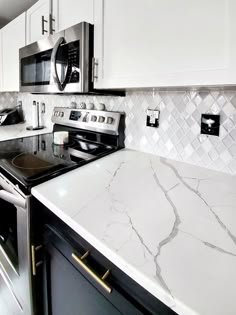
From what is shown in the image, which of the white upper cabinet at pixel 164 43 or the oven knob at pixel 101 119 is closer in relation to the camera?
the white upper cabinet at pixel 164 43

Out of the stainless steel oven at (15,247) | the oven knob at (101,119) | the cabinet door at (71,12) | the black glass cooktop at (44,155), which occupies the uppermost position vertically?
the cabinet door at (71,12)

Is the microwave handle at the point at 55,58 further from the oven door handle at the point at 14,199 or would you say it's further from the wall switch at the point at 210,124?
the wall switch at the point at 210,124

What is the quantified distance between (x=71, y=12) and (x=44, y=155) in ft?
2.55

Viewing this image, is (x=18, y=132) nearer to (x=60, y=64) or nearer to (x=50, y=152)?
(x=50, y=152)

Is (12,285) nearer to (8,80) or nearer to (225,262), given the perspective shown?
(225,262)

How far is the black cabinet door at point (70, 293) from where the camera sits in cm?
59

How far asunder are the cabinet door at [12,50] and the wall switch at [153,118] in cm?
115

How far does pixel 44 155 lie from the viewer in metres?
1.23

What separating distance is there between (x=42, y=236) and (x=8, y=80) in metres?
1.57

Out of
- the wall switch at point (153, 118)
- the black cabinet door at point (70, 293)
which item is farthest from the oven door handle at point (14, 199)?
the wall switch at point (153, 118)

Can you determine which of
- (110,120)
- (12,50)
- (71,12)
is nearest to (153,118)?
(110,120)

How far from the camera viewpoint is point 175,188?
2.71 feet

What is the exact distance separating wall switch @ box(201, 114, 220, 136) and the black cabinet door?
2.56 feet

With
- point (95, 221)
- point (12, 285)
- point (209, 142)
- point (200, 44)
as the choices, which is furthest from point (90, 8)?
point (12, 285)
